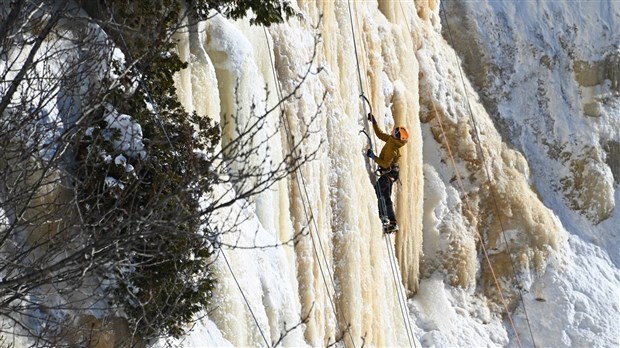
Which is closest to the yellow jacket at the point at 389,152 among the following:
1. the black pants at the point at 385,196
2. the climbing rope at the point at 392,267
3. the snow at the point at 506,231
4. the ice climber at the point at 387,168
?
the ice climber at the point at 387,168

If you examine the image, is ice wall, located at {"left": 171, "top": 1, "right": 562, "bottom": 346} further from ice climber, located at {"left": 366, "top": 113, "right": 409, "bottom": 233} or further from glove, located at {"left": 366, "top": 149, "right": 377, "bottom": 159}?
ice climber, located at {"left": 366, "top": 113, "right": 409, "bottom": 233}

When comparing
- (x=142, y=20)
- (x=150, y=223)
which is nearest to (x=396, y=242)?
(x=142, y=20)

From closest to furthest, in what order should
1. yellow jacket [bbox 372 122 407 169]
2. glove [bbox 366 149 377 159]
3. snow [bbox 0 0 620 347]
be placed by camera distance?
snow [bbox 0 0 620 347] → yellow jacket [bbox 372 122 407 169] → glove [bbox 366 149 377 159]

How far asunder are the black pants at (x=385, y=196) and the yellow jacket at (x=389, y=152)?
299 mm

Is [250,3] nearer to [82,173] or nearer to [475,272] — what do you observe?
[82,173]

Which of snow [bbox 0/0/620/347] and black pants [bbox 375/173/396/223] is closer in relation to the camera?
snow [bbox 0/0/620/347]

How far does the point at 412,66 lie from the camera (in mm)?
21312

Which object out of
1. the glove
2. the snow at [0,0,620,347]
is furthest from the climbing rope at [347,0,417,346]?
the glove

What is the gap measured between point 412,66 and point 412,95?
70cm

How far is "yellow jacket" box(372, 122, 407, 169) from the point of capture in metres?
16.5

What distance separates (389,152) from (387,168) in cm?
45

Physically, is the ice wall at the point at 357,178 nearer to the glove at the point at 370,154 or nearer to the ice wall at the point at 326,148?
the ice wall at the point at 326,148

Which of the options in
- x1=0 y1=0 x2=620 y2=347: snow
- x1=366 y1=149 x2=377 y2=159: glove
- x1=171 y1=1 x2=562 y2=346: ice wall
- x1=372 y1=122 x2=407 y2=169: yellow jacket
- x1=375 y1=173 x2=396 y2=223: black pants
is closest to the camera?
x1=0 y1=0 x2=620 y2=347: snow

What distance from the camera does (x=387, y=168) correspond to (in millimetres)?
17359
